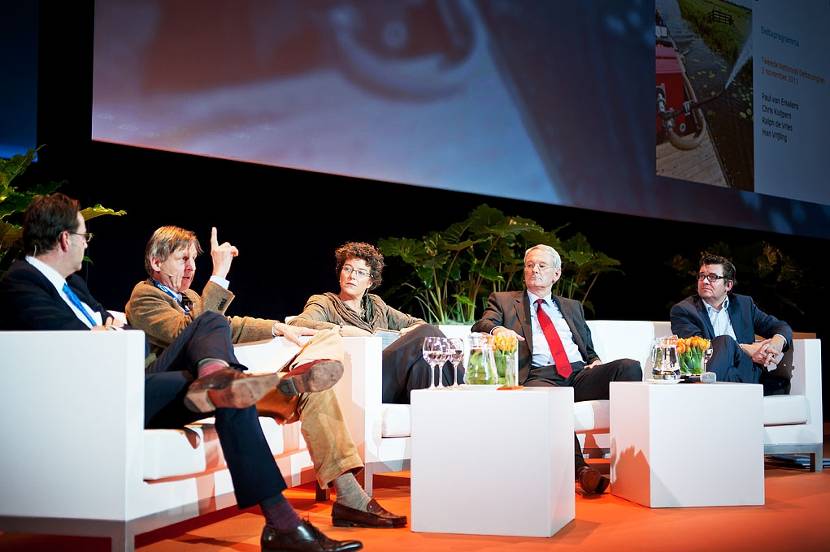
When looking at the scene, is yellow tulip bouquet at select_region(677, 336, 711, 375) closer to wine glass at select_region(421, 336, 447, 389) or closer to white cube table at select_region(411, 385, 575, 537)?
white cube table at select_region(411, 385, 575, 537)

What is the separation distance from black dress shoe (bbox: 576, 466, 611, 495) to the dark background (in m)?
2.36

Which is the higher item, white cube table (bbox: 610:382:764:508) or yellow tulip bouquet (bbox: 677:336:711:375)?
yellow tulip bouquet (bbox: 677:336:711:375)

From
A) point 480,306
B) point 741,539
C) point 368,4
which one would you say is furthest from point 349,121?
point 741,539

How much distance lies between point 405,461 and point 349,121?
7.27 ft

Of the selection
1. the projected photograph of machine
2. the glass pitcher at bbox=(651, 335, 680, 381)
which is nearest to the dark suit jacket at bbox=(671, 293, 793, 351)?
the glass pitcher at bbox=(651, 335, 680, 381)

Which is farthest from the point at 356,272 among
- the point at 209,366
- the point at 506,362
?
the point at 209,366

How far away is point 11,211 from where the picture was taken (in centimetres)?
378

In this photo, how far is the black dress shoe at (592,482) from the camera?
3475 millimetres

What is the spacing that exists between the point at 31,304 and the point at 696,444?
7.40ft

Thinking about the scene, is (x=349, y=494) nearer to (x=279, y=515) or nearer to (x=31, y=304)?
(x=279, y=515)

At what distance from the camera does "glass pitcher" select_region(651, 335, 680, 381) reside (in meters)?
3.45

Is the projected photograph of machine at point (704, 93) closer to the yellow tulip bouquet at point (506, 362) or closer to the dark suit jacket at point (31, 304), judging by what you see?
the yellow tulip bouquet at point (506, 362)

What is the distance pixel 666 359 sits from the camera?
11.4 ft

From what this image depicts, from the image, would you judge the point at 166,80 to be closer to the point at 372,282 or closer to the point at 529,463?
the point at 372,282
